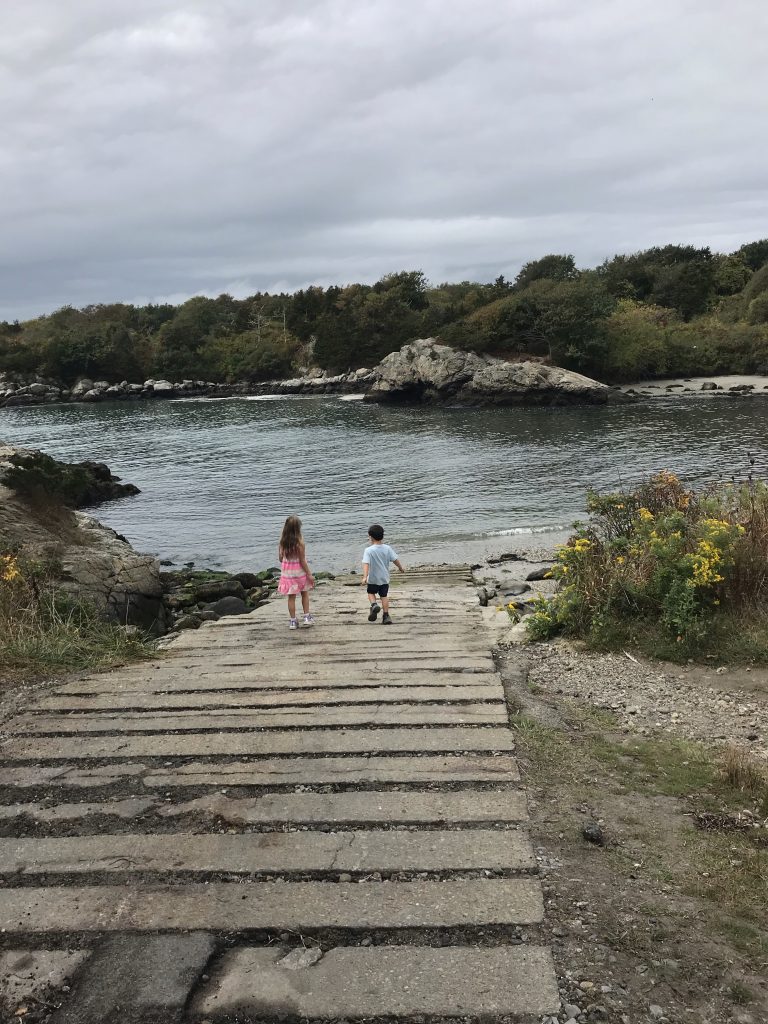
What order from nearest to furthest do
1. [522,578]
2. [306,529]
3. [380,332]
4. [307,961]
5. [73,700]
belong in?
[307,961] < [73,700] < [522,578] < [306,529] < [380,332]

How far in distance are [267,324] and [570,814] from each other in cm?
10799

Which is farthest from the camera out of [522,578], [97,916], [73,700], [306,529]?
[306,529]

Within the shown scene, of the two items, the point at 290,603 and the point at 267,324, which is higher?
the point at 267,324

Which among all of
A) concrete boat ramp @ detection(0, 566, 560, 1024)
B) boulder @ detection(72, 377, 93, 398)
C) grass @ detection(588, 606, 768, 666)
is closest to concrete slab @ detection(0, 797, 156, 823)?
concrete boat ramp @ detection(0, 566, 560, 1024)

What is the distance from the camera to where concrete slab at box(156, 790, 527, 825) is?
3.44m

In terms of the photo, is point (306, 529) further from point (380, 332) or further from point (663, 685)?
point (380, 332)

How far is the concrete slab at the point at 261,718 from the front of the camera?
460cm

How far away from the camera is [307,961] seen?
253 cm

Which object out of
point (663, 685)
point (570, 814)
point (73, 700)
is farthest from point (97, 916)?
point (663, 685)

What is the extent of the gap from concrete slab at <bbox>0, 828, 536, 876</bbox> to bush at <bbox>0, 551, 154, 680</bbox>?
3003 millimetres

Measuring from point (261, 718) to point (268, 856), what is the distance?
5.44 ft

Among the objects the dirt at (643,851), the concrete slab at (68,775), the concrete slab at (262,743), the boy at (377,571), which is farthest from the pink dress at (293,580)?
the concrete slab at (68,775)

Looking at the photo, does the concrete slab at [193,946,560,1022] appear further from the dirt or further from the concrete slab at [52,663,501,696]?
the concrete slab at [52,663,501,696]

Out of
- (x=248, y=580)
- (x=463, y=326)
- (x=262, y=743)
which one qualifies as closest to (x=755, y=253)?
(x=463, y=326)
